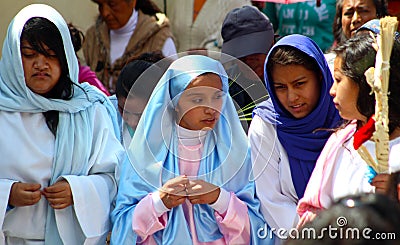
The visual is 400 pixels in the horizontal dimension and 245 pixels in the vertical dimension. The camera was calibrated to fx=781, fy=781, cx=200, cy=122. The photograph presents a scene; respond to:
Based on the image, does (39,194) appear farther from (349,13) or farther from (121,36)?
(121,36)

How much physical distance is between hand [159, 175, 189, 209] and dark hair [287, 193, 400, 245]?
1.67 meters

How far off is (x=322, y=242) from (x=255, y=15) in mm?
3004

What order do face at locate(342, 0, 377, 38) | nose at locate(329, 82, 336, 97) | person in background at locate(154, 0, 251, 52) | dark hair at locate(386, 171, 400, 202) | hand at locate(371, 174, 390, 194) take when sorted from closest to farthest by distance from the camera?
dark hair at locate(386, 171, 400, 202) < hand at locate(371, 174, 390, 194) < nose at locate(329, 82, 336, 97) < face at locate(342, 0, 377, 38) < person in background at locate(154, 0, 251, 52)

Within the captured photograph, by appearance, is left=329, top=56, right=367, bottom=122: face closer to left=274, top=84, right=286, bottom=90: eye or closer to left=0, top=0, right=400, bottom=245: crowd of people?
left=0, top=0, right=400, bottom=245: crowd of people

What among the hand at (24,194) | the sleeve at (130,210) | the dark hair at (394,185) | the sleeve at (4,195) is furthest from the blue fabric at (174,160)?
the dark hair at (394,185)

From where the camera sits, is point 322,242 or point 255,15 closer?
point 322,242

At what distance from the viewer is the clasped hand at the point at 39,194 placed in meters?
3.26

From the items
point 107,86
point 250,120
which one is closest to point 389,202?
point 250,120

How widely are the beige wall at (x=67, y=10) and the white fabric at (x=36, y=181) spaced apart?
8.67ft

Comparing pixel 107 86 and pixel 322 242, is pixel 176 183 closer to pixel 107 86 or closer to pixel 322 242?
pixel 322 242

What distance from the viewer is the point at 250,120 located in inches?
139

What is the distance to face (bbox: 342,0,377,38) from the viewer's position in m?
4.32

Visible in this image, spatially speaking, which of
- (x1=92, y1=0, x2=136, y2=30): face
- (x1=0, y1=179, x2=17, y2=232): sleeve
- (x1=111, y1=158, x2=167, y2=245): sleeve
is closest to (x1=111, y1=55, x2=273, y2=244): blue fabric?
(x1=111, y1=158, x2=167, y2=245): sleeve

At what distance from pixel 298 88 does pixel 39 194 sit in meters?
1.17
